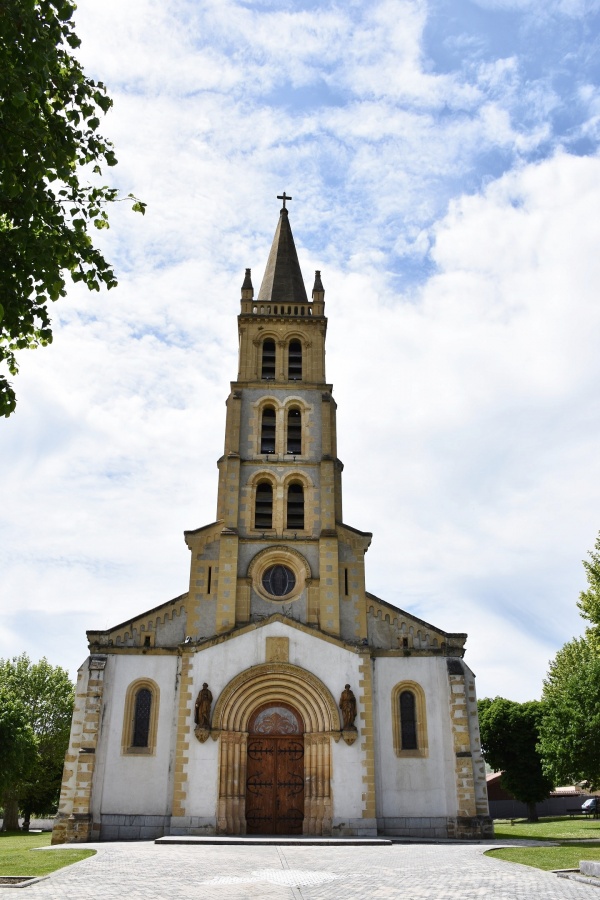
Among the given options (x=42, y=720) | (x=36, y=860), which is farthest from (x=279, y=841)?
(x=42, y=720)

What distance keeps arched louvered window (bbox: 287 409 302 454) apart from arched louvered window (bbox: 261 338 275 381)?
2.18 metres

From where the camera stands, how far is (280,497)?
3212cm

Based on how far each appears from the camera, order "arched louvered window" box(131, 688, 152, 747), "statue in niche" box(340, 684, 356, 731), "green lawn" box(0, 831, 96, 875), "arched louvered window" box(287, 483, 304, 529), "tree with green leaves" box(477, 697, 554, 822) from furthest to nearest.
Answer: "tree with green leaves" box(477, 697, 554, 822)
"arched louvered window" box(287, 483, 304, 529)
"arched louvered window" box(131, 688, 152, 747)
"statue in niche" box(340, 684, 356, 731)
"green lawn" box(0, 831, 96, 875)

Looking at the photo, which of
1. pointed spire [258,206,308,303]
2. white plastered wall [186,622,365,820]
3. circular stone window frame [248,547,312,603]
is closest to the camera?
white plastered wall [186,622,365,820]

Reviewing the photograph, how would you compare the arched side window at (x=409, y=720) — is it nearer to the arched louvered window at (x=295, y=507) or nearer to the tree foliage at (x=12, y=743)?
the arched louvered window at (x=295, y=507)

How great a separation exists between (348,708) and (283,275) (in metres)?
21.7

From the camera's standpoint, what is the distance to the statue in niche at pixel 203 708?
87.8 feet

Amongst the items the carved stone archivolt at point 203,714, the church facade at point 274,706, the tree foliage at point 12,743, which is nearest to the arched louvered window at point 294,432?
the church facade at point 274,706

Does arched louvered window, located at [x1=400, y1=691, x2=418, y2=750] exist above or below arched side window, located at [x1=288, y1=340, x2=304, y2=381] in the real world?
below

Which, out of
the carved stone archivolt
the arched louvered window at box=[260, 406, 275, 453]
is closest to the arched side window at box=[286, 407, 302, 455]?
the arched louvered window at box=[260, 406, 275, 453]

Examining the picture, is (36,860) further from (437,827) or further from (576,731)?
(576,731)

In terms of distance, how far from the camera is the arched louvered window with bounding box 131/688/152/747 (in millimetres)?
27500

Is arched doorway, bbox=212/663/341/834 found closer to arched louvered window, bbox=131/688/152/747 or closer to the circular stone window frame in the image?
arched louvered window, bbox=131/688/152/747

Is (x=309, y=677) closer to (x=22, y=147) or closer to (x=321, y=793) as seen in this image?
(x=321, y=793)
